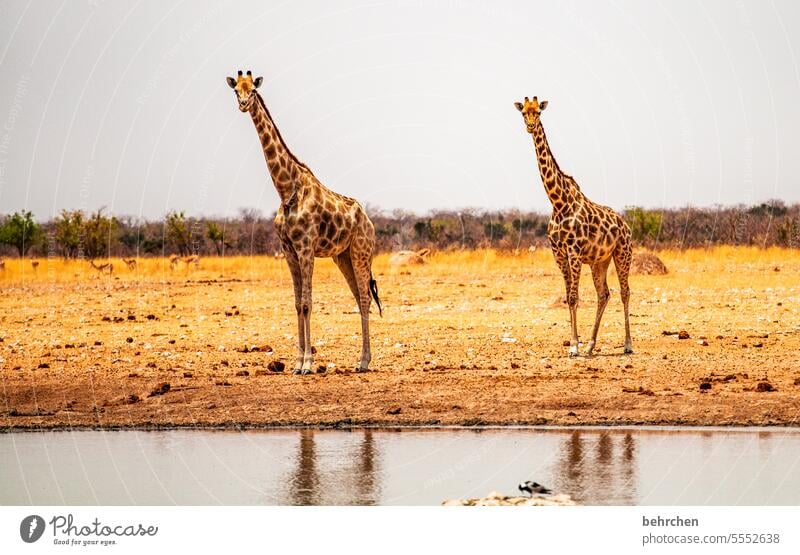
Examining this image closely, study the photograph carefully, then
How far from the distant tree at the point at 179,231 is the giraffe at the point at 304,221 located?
33405 millimetres

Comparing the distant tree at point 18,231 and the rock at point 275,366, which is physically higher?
the distant tree at point 18,231

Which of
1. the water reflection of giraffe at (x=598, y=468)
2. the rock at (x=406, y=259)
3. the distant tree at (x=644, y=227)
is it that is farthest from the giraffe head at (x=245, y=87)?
the distant tree at (x=644, y=227)

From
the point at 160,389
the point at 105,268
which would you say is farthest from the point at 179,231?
the point at 160,389

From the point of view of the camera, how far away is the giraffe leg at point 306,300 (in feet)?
55.7

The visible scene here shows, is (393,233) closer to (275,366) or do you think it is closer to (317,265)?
(317,265)

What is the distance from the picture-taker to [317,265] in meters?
37.6

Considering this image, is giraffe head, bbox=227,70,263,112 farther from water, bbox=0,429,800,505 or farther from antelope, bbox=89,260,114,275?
antelope, bbox=89,260,114,275

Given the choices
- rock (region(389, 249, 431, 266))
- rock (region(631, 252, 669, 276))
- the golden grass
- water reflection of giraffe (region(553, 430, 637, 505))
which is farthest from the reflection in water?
rock (region(389, 249, 431, 266))

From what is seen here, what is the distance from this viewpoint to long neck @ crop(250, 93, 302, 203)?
17.3 m

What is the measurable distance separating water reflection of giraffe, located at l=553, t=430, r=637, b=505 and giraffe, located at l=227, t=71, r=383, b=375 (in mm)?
4793

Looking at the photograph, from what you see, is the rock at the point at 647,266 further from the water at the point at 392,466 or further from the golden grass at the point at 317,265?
the water at the point at 392,466
